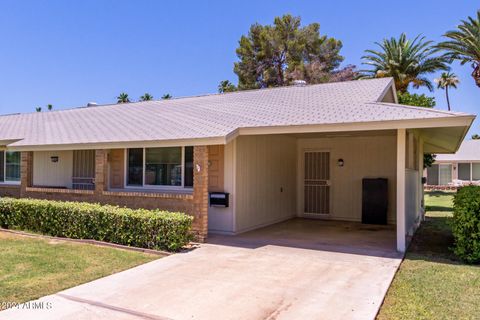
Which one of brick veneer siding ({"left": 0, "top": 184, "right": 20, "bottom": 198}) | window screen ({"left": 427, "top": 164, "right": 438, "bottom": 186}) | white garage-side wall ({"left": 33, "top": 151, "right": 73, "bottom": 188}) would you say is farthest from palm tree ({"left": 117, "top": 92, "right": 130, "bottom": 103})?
white garage-side wall ({"left": 33, "top": 151, "right": 73, "bottom": 188})

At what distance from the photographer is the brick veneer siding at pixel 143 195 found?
29.1ft

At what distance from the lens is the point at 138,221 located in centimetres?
809

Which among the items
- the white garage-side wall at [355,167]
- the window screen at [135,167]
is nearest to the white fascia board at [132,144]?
the window screen at [135,167]

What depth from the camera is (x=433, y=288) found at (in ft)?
18.0

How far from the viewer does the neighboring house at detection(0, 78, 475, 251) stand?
8.61 meters

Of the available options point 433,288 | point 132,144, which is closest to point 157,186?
point 132,144

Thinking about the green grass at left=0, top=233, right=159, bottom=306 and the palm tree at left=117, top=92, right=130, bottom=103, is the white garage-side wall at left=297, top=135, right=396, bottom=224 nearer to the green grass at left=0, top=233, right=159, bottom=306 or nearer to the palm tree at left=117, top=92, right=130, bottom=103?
the green grass at left=0, top=233, right=159, bottom=306

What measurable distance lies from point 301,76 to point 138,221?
Result: 24868 mm

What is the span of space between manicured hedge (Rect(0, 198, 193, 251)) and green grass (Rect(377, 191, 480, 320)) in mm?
4196

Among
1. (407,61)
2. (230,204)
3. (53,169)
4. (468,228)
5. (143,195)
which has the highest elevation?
(407,61)

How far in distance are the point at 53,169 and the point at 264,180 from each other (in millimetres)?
7871

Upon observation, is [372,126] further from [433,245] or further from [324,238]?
[433,245]

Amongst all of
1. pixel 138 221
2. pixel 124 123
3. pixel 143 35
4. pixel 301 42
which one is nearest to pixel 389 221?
pixel 138 221

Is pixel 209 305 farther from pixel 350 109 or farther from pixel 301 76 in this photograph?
pixel 301 76
